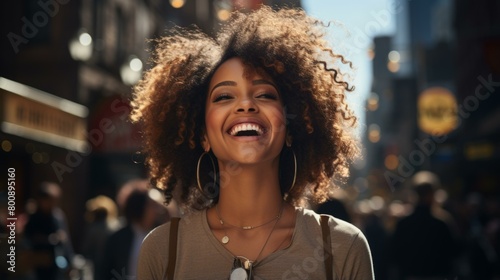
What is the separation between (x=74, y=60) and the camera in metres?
19.6

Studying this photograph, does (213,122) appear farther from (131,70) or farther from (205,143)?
(131,70)

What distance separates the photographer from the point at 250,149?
287 cm

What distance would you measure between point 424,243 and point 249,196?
584cm

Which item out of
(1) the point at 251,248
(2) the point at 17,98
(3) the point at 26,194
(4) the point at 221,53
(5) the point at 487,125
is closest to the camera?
(1) the point at 251,248

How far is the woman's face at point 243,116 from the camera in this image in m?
2.88

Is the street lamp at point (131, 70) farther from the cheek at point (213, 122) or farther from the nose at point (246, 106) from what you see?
the nose at point (246, 106)

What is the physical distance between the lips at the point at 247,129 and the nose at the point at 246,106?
6 centimetres

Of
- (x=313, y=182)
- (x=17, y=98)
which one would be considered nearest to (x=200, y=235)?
(x=313, y=182)

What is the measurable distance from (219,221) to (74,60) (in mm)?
17585

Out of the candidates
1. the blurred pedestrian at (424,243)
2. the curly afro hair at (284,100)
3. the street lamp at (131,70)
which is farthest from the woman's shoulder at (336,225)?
the street lamp at (131,70)

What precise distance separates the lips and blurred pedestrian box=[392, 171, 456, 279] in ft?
19.4

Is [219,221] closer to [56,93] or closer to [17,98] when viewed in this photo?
[17,98]

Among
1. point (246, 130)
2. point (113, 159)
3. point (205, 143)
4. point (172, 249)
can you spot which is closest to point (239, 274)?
point (172, 249)

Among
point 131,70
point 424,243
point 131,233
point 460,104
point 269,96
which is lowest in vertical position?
point 424,243
